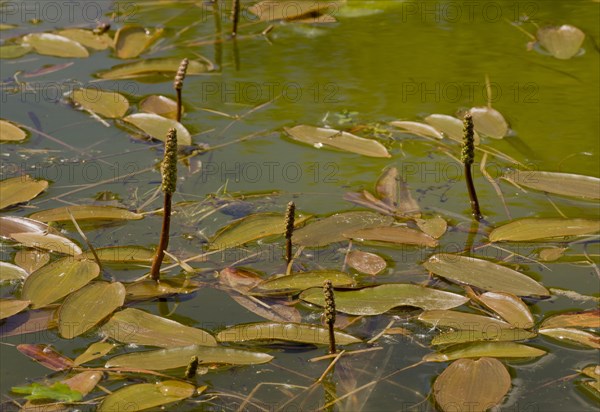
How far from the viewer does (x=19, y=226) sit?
6.42 feet

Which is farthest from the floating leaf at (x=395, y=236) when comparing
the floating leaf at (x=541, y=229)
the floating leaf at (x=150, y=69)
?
the floating leaf at (x=150, y=69)

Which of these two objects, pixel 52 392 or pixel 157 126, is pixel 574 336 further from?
pixel 157 126

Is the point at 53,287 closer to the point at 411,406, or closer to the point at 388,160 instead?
the point at 411,406

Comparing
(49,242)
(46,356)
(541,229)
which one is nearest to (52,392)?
(46,356)

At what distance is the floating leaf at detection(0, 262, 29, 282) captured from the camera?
1.78 metres

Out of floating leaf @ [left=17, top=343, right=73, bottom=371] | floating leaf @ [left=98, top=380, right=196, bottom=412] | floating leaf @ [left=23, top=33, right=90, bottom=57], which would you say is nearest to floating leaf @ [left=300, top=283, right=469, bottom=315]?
floating leaf @ [left=98, top=380, right=196, bottom=412]

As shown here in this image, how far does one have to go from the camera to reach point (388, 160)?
7.51ft

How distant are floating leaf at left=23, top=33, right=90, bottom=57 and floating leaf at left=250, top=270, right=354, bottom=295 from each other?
1.47 m

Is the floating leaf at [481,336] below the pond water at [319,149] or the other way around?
below

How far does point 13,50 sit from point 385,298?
1796 millimetres

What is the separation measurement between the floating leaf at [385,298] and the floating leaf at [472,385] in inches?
7.2

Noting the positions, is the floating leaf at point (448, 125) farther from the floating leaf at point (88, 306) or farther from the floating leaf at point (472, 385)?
the floating leaf at point (88, 306)

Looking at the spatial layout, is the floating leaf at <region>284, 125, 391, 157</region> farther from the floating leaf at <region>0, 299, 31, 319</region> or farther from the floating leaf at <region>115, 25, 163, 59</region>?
the floating leaf at <region>0, 299, 31, 319</region>

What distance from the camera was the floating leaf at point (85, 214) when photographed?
78.5 inches
